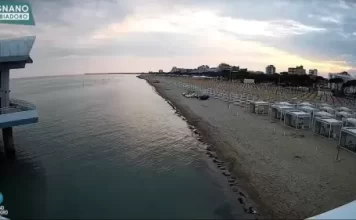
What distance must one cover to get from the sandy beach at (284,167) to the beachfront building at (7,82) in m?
13.2

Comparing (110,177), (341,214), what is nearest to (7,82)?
(110,177)

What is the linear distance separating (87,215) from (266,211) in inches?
301

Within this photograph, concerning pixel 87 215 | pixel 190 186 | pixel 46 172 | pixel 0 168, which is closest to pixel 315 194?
pixel 190 186

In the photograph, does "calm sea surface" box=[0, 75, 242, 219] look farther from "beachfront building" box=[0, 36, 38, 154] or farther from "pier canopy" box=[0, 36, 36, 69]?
"pier canopy" box=[0, 36, 36, 69]

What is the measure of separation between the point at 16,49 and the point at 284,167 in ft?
58.9

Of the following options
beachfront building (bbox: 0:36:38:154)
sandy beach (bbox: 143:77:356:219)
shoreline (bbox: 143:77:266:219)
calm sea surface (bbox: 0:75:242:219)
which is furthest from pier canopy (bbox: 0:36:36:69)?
sandy beach (bbox: 143:77:356:219)

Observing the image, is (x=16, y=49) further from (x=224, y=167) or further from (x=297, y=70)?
(x=297, y=70)

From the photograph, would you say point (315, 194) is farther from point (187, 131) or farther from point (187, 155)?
point (187, 131)

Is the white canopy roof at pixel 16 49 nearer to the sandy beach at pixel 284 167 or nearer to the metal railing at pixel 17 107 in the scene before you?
the metal railing at pixel 17 107

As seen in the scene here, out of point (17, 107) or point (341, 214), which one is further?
point (17, 107)

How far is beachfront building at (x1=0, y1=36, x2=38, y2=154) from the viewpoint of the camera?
19.2 m

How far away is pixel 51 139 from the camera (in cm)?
2775

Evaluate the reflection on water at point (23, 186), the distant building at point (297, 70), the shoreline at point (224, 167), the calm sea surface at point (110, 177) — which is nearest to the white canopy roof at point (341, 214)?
the shoreline at point (224, 167)

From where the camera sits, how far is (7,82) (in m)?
21.3
